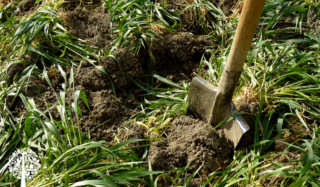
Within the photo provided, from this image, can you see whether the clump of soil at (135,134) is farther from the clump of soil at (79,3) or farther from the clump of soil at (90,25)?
the clump of soil at (79,3)

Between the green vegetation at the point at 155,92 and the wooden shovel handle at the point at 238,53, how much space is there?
0.21 m

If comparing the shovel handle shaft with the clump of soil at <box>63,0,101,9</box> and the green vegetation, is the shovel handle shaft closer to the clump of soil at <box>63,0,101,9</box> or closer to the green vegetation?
the green vegetation

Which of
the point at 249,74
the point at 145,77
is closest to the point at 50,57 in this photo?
the point at 145,77

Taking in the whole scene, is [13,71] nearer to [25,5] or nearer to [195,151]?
[25,5]

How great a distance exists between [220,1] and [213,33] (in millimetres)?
331

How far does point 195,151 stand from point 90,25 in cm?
137

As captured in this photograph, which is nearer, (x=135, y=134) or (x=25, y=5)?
(x=135, y=134)

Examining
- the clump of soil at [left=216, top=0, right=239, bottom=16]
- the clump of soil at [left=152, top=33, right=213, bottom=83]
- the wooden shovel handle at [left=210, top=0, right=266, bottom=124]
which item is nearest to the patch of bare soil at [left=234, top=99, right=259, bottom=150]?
the wooden shovel handle at [left=210, top=0, right=266, bottom=124]

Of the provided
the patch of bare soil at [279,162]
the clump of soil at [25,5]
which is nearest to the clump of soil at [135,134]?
the patch of bare soil at [279,162]

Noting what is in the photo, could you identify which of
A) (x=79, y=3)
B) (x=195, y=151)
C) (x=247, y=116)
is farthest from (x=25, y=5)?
(x=247, y=116)

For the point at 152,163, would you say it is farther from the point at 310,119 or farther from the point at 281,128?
the point at 310,119

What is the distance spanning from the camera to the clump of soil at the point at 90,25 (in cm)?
233

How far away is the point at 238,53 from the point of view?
5.02 ft

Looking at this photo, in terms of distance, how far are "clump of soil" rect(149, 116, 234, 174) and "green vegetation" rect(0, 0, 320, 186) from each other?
6cm
